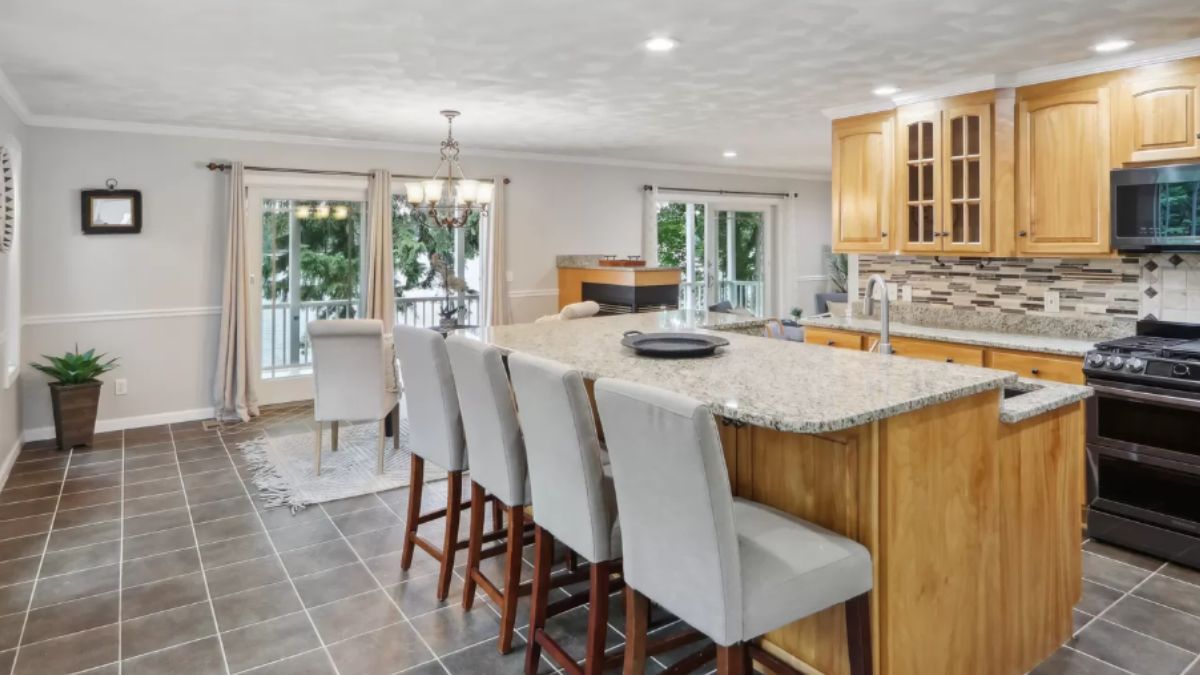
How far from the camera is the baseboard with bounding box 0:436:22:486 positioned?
14.2 feet

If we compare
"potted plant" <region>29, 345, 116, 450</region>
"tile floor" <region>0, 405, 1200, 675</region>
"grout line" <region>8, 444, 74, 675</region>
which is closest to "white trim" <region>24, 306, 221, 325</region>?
"potted plant" <region>29, 345, 116, 450</region>

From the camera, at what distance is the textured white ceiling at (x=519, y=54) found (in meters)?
2.99

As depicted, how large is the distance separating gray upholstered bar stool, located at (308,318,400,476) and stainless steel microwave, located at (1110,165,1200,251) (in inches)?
157

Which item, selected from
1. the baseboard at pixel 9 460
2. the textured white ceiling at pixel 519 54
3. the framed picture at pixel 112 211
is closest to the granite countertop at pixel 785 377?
the textured white ceiling at pixel 519 54

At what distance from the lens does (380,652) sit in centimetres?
249

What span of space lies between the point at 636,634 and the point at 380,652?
1.11m

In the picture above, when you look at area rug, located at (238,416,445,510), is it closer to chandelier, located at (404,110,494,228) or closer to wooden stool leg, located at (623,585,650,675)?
chandelier, located at (404,110,494,228)

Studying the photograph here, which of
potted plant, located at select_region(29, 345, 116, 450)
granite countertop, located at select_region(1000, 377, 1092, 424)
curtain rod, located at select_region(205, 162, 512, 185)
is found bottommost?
potted plant, located at select_region(29, 345, 116, 450)

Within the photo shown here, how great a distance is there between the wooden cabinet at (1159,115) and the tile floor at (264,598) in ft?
6.12

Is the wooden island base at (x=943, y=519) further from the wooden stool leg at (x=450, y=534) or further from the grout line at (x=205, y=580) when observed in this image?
the grout line at (x=205, y=580)

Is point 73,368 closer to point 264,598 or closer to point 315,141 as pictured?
point 315,141

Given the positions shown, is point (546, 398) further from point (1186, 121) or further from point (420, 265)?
point (420, 265)

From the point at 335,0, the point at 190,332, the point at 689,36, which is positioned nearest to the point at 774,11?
the point at 689,36

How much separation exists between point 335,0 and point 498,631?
244 cm
